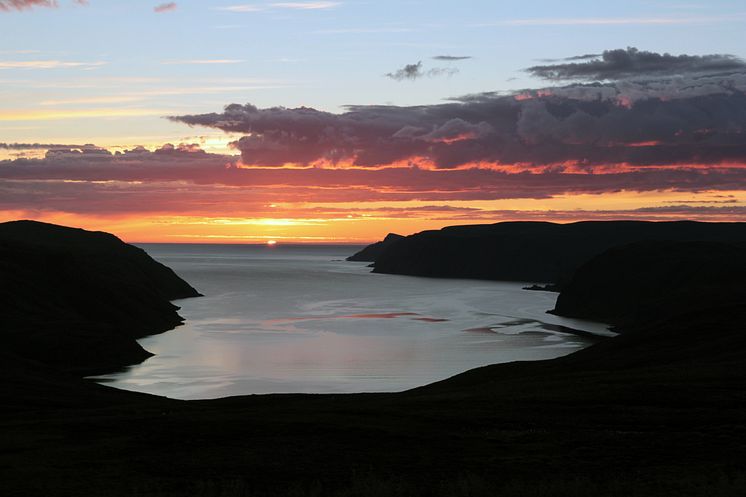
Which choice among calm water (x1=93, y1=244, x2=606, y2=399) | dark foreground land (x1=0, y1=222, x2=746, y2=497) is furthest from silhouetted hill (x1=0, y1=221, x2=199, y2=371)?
dark foreground land (x1=0, y1=222, x2=746, y2=497)

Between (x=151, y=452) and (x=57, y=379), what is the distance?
53.5 m

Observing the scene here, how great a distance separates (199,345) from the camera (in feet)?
501

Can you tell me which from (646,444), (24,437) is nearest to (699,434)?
(646,444)

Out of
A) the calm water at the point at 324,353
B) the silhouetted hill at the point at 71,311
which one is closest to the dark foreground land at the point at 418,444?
the calm water at the point at 324,353

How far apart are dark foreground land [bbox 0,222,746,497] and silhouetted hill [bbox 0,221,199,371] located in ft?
152

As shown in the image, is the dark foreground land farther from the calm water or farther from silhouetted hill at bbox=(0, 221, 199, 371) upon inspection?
silhouetted hill at bbox=(0, 221, 199, 371)

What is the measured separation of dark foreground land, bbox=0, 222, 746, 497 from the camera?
1453 inches

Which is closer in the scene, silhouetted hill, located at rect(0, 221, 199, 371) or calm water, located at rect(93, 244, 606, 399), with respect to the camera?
calm water, located at rect(93, 244, 606, 399)

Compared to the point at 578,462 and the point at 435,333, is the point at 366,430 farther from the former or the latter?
the point at 435,333

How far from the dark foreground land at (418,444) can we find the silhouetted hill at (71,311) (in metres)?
46.2

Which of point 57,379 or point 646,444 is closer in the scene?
point 646,444

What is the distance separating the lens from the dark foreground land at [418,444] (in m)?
36.9

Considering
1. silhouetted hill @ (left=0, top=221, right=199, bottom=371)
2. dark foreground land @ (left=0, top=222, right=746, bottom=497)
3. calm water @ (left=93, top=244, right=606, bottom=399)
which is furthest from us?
silhouetted hill @ (left=0, top=221, right=199, bottom=371)

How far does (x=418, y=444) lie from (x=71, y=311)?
122 metres
